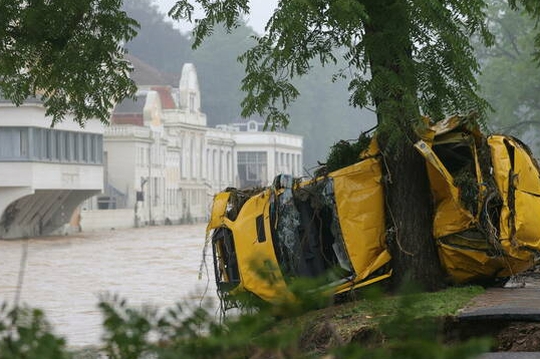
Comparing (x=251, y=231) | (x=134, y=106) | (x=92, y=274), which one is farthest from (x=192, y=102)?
(x=251, y=231)

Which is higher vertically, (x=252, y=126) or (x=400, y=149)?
(x=252, y=126)

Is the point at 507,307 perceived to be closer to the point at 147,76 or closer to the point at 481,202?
the point at 481,202

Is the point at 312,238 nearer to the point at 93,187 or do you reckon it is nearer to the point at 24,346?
the point at 24,346

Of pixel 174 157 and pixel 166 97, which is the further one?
pixel 166 97

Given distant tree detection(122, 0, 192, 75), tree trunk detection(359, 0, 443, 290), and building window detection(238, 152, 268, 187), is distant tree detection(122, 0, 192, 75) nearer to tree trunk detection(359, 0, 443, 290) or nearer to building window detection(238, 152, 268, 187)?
building window detection(238, 152, 268, 187)

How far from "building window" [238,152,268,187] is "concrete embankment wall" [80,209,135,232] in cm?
4269

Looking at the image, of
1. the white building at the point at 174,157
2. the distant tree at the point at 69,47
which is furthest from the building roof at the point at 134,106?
the distant tree at the point at 69,47

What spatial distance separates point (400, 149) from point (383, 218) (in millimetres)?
612

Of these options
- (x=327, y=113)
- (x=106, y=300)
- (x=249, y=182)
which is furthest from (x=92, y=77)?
(x=327, y=113)

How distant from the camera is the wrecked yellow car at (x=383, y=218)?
1219cm

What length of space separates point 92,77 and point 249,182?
117m

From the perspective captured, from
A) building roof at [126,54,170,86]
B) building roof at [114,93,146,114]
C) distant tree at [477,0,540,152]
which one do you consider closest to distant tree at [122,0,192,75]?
building roof at [126,54,170,86]

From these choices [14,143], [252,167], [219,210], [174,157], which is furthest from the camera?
[252,167]

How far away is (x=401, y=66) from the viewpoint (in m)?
12.8
